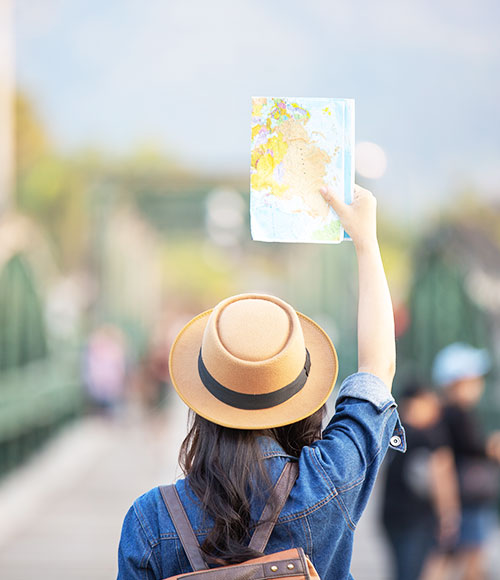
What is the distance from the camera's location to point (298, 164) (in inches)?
68.3

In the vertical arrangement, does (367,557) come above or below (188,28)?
below

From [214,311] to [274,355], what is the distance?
6.1 inches

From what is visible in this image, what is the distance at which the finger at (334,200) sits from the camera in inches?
67.4

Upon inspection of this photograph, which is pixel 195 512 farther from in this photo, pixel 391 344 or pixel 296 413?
pixel 391 344

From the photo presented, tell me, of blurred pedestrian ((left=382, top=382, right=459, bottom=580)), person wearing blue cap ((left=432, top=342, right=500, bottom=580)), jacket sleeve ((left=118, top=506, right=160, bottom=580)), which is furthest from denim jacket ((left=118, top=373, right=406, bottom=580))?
person wearing blue cap ((left=432, top=342, right=500, bottom=580))

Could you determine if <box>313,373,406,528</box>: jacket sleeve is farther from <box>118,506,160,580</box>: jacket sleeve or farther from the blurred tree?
the blurred tree

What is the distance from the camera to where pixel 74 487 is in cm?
938

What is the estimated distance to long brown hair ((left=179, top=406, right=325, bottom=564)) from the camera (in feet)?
5.07

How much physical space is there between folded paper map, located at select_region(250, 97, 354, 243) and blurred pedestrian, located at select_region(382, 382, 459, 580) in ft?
10.8

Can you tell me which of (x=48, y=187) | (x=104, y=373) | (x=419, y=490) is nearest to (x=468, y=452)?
(x=419, y=490)

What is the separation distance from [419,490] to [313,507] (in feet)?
11.6

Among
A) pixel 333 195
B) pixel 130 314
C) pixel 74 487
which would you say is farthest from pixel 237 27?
pixel 333 195

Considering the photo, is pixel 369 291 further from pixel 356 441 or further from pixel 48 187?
pixel 48 187

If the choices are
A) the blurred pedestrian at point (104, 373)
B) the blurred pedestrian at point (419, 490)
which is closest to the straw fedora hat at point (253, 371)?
the blurred pedestrian at point (419, 490)
